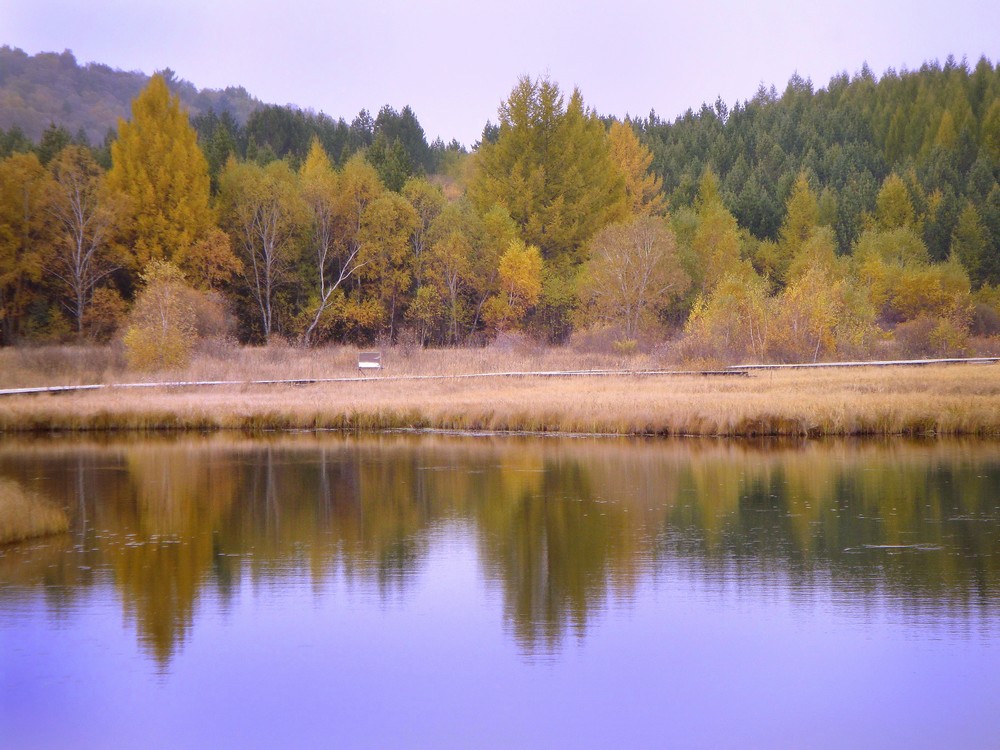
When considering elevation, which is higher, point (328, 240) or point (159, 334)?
point (328, 240)

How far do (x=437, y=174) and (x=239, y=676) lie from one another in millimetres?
96671

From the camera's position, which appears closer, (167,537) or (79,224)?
(167,537)

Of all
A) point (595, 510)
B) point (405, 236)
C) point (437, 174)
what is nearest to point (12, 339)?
point (405, 236)

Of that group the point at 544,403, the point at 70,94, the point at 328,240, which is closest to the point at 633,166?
the point at 328,240

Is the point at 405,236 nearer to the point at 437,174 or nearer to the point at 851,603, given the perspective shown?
the point at 851,603

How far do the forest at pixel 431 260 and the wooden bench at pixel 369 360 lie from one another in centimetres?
591

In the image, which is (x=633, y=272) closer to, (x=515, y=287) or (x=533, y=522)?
(x=515, y=287)

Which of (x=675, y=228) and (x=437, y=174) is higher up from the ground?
(x=437, y=174)

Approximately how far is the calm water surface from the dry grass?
423 mm

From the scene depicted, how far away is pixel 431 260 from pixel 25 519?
39.1 meters

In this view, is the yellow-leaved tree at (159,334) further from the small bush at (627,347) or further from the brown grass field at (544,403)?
the small bush at (627,347)

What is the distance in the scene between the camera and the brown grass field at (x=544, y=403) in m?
26.6

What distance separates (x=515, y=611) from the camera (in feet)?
40.3

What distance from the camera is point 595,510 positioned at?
17.9 m
